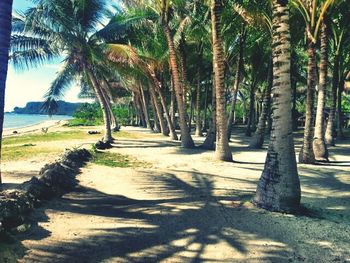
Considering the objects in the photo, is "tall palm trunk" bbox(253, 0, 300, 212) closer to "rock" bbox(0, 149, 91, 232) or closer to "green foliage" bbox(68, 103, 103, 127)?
"rock" bbox(0, 149, 91, 232)

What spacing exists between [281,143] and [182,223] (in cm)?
279

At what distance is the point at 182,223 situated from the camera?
7793mm

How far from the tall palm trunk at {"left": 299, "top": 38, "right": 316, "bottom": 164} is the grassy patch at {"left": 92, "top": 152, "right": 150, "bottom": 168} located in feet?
20.8

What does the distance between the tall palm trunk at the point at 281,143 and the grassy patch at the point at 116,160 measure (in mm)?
7671

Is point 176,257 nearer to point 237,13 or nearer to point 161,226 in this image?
point 161,226

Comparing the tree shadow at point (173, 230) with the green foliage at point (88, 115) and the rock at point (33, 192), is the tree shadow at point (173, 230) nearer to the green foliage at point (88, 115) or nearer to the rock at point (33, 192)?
the rock at point (33, 192)

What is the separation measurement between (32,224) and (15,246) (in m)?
1.20

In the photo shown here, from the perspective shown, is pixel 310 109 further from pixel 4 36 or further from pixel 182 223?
pixel 4 36

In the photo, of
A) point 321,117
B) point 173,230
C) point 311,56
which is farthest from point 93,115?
point 173,230

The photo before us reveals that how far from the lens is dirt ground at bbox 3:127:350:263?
6211mm

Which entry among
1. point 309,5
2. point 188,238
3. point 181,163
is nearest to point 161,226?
point 188,238

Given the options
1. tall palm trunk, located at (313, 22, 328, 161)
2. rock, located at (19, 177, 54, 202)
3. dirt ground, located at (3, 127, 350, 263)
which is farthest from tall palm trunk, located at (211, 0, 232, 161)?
rock, located at (19, 177, 54, 202)

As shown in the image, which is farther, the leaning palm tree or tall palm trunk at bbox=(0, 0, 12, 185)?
the leaning palm tree

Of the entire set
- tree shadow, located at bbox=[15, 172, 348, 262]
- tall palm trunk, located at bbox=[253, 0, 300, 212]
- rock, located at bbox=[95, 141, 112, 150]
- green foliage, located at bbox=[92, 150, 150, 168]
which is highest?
tall palm trunk, located at bbox=[253, 0, 300, 212]
